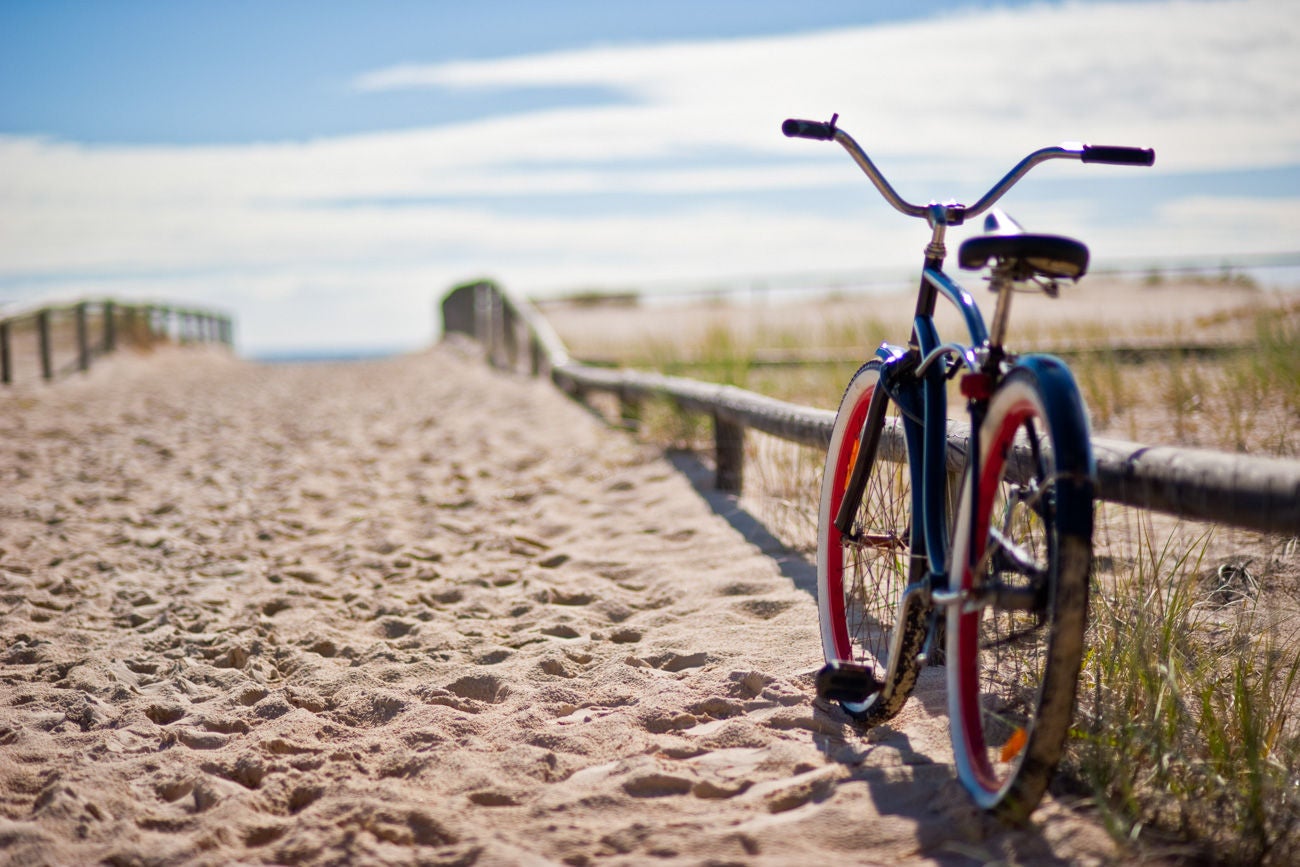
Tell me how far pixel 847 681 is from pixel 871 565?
0.91 metres

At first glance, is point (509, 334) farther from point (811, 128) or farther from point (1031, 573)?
point (1031, 573)

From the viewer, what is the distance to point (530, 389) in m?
10.9

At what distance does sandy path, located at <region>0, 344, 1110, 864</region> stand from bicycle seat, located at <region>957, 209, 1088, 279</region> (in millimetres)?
988

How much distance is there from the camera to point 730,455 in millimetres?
5293

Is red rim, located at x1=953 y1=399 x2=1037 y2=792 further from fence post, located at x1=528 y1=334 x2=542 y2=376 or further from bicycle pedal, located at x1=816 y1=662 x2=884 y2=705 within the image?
fence post, located at x1=528 y1=334 x2=542 y2=376

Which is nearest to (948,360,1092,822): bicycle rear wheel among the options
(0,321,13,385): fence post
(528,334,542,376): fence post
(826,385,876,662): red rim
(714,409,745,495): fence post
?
(826,385,876,662): red rim

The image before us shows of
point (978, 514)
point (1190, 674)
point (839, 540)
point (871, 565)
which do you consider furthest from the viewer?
point (871, 565)

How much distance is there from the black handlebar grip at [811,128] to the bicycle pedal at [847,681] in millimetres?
1199

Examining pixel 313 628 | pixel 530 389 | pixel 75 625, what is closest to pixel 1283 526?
pixel 313 628

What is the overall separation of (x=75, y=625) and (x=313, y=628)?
0.78 meters

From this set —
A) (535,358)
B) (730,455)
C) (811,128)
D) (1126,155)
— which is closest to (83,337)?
(535,358)

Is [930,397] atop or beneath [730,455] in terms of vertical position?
atop

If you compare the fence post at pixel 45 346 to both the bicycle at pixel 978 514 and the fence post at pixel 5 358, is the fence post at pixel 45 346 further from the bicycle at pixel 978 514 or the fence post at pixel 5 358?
the bicycle at pixel 978 514

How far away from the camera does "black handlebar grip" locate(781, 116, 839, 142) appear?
2436 millimetres
